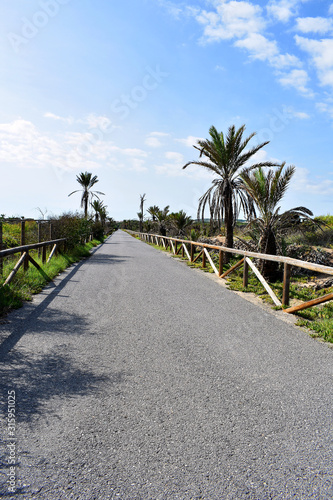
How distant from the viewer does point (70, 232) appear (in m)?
16.3

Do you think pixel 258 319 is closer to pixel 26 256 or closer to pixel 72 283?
pixel 72 283

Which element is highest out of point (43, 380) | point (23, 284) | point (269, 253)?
point (269, 253)

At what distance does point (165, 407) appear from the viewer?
9.89 ft

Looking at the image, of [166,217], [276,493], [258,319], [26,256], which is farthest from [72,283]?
[166,217]

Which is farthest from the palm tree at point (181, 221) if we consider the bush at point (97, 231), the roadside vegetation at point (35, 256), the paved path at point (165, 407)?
the paved path at point (165, 407)

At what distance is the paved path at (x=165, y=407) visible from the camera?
2156mm

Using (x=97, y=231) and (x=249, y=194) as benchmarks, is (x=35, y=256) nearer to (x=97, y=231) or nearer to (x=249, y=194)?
(x=249, y=194)

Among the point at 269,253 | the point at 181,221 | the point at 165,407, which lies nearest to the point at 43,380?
the point at 165,407

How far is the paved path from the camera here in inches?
84.9

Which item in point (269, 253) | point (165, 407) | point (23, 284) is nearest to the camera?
point (165, 407)

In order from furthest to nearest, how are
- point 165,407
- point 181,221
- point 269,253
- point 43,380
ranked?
point 181,221 → point 269,253 → point 43,380 → point 165,407

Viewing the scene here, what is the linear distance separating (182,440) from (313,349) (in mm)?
2861

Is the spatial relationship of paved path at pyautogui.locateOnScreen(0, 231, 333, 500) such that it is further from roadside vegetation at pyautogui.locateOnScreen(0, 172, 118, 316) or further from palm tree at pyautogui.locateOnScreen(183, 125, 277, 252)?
palm tree at pyautogui.locateOnScreen(183, 125, 277, 252)

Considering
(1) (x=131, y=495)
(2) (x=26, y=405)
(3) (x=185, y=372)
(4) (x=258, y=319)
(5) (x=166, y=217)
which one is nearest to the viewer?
(1) (x=131, y=495)
